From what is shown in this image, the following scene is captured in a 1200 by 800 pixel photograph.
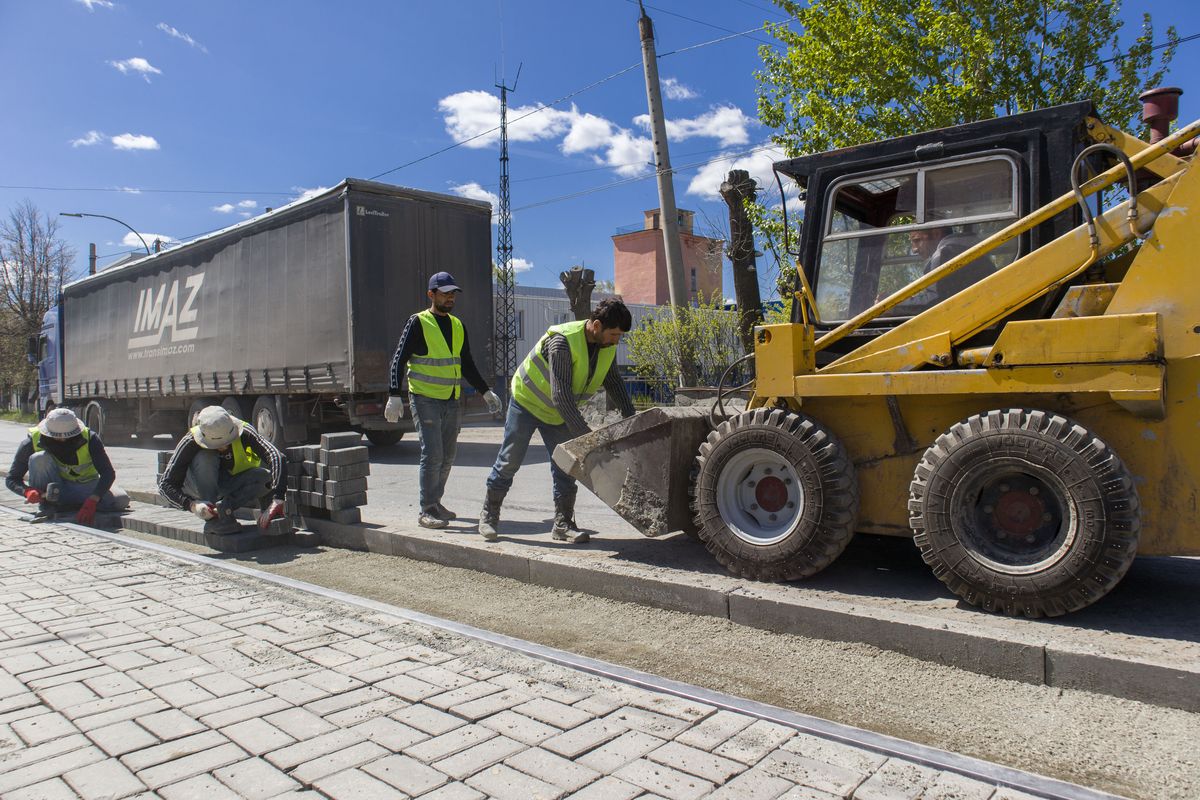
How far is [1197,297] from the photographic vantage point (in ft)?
10.5

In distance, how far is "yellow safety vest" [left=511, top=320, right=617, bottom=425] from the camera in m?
5.16

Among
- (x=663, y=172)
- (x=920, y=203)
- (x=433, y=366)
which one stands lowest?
(x=433, y=366)

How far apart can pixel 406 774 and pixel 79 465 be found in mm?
6363

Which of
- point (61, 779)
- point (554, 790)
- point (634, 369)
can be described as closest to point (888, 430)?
point (554, 790)

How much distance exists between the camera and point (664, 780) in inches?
95.9

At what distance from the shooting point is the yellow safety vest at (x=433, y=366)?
6027 mm

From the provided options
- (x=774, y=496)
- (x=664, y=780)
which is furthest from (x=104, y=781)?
(x=774, y=496)

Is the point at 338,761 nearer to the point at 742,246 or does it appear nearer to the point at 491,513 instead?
the point at 491,513

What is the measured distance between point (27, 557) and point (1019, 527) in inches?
248

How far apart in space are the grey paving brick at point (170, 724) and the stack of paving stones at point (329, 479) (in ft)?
10.3

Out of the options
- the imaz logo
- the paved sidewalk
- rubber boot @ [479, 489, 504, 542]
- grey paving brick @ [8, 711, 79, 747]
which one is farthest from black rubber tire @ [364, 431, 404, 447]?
grey paving brick @ [8, 711, 79, 747]

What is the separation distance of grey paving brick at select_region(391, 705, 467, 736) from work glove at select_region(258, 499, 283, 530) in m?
3.44

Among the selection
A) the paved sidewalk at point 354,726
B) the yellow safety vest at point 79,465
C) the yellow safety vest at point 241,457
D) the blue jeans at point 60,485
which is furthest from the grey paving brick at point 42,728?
the yellow safety vest at point 79,465

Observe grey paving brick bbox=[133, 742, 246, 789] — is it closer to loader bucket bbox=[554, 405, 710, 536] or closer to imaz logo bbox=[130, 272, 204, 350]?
loader bucket bbox=[554, 405, 710, 536]
